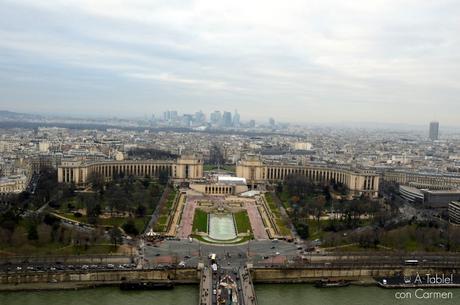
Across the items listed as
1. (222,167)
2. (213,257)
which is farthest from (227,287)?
(222,167)

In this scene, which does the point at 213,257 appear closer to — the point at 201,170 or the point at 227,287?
the point at 227,287

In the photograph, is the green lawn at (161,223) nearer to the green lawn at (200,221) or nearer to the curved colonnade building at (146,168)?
the green lawn at (200,221)

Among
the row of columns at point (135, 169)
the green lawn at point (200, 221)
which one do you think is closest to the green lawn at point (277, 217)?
the green lawn at point (200, 221)

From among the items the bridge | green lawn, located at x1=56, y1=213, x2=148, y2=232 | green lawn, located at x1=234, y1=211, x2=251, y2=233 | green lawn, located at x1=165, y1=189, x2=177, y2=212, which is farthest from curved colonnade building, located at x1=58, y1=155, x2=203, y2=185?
the bridge

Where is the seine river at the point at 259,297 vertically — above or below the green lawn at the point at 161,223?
below

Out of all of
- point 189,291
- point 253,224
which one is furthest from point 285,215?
point 189,291

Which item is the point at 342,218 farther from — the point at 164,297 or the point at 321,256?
the point at 164,297
